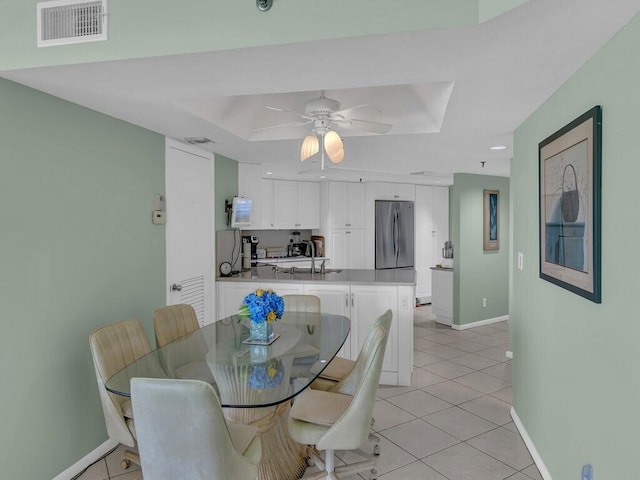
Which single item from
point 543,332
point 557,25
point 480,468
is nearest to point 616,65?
point 557,25

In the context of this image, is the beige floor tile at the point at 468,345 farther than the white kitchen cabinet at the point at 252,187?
Yes

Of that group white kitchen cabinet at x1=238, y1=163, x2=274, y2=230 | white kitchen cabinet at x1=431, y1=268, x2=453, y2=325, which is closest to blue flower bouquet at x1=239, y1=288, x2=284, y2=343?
white kitchen cabinet at x1=238, y1=163, x2=274, y2=230

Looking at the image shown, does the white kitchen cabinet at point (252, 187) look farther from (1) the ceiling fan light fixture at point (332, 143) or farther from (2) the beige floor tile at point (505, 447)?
(2) the beige floor tile at point (505, 447)

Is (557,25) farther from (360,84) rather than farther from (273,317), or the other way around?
(273,317)

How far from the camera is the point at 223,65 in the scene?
1916mm

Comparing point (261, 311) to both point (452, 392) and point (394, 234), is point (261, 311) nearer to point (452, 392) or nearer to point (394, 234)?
point (452, 392)

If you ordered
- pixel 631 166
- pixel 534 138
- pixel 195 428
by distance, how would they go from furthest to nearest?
pixel 534 138 < pixel 195 428 < pixel 631 166

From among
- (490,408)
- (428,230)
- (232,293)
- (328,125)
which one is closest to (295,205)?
(428,230)

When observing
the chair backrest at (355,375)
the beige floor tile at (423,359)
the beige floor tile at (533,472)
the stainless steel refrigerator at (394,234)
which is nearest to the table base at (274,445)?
the chair backrest at (355,375)

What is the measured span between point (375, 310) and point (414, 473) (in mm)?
1660

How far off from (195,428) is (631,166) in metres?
1.81

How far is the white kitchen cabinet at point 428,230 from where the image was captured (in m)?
7.53

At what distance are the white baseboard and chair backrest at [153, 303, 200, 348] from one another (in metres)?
0.74

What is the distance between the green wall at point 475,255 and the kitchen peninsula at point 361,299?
6.04 ft
